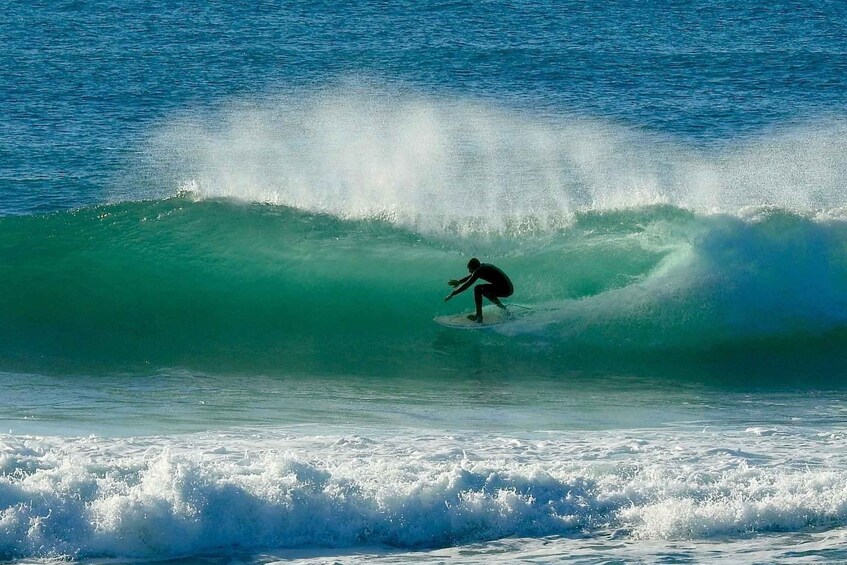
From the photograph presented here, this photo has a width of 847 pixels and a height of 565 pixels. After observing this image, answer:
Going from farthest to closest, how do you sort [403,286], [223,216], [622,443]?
A: [223,216] < [403,286] < [622,443]

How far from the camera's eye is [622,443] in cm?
1220

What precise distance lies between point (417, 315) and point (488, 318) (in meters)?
1.16

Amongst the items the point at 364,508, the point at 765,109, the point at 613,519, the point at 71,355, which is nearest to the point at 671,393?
the point at 613,519

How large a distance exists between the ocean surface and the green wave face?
5 cm

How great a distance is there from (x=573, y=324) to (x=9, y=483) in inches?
285

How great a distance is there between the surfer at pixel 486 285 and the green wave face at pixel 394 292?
383mm

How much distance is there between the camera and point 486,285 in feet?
51.3

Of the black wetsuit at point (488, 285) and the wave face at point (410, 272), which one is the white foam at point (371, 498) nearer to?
the wave face at point (410, 272)

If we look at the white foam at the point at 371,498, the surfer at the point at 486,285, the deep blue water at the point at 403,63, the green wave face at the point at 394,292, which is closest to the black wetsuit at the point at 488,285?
the surfer at the point at 486,285

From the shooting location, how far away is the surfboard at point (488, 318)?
1580cm

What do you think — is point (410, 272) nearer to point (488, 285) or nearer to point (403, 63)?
point (488, 285)

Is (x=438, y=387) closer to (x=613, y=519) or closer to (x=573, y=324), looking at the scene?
(x=573, y=324)

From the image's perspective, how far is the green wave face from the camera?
50.6ft

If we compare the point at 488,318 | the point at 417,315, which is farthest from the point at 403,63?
the point at 488,318
